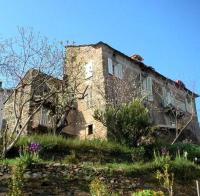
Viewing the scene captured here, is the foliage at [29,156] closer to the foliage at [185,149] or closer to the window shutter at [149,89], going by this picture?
the foliage at [185,149]

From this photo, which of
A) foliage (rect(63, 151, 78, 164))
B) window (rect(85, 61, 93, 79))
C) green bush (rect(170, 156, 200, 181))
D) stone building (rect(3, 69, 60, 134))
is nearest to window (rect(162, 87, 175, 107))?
window (rect(85, 61, 93, 79))

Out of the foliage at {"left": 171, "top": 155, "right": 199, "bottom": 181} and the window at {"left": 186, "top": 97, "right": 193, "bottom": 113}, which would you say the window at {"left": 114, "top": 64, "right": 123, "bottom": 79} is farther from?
the foliage at {"left": 171, "top": 155, "right": 199, "bottom": 181}

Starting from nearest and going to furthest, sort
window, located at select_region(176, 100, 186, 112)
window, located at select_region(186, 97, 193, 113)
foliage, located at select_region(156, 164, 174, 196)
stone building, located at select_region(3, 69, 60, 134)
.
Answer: foliage, located at select_region(156, 164, 174, 196) → stone building, located at select_region(3, 69, 60, 134) → window, located at select_region(176, 100, 186, 112) → window, located at select_region(186, 97, 193, 113)

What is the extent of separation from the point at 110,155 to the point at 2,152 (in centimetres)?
532

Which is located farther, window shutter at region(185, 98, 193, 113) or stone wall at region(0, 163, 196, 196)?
window shutter at region(185, 98, 193, 113)

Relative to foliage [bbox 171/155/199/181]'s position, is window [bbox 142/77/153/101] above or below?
above

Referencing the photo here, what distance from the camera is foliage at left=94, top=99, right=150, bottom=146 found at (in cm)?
2120

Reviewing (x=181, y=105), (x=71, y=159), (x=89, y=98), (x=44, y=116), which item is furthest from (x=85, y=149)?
(x=181, y=105)

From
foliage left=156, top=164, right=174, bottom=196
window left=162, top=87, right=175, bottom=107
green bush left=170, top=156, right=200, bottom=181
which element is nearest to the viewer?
foliage left=156, top=164, right=174, bottom=196

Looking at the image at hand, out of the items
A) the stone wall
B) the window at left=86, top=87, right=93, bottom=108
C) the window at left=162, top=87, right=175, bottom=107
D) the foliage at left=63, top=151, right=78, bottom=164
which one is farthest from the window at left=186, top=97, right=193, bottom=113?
the stone wall

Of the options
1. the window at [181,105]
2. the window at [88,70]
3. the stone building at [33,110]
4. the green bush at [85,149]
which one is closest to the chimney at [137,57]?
the window at [88,70]

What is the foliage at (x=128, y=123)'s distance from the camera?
69.6 feet

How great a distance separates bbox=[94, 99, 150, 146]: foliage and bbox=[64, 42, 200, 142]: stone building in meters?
3.33

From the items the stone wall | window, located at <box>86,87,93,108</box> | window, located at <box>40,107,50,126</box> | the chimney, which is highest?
the chimney
